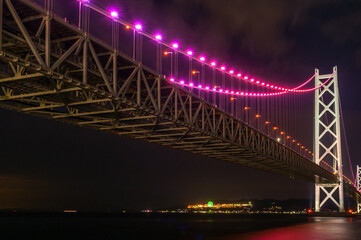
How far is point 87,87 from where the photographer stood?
63.1ft

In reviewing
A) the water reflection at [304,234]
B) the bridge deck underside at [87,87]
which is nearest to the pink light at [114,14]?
the bridge deck underside at [87,87]

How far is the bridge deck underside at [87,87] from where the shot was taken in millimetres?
17828

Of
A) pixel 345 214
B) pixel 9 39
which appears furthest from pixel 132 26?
pixel 345 214

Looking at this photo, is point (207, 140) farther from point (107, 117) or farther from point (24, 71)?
point (24, 71)

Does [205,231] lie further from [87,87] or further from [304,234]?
[87,87]

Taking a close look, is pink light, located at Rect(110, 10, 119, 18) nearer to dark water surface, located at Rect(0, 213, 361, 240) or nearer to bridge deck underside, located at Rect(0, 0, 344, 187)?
bridge deck underside, located at Rect(0, 0, 344, 187)

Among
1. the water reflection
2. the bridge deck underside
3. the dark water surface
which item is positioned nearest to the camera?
the bridge deck underside

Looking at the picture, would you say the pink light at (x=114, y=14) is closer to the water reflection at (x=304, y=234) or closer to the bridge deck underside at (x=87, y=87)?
the bridge deck underside at (x=87, y=87)

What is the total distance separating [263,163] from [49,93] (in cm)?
3557

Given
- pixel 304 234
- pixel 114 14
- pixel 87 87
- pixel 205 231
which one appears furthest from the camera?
pixel 205 231

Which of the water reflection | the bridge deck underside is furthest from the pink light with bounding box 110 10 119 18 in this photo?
the water reflection

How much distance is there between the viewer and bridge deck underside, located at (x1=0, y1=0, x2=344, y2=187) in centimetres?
1783

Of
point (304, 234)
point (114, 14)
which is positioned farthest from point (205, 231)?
point (114, 14)

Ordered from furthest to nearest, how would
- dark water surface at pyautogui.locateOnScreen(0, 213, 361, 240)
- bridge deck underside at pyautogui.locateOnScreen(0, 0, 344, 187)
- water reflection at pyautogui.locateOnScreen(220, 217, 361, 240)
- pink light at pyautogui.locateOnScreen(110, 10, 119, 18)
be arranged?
dark water surface at pyautogui.locateOnScreen(0, 213, 361, 240) → water reflection at pyautogui.locateOnScreen(220, 217, 361, 240) → pink light at pyautogui.locateOnScreen(110, 10, 119, 18) → bridge deck underside at pyautogui.locateOnScreen(0, 0, 344, 187)
